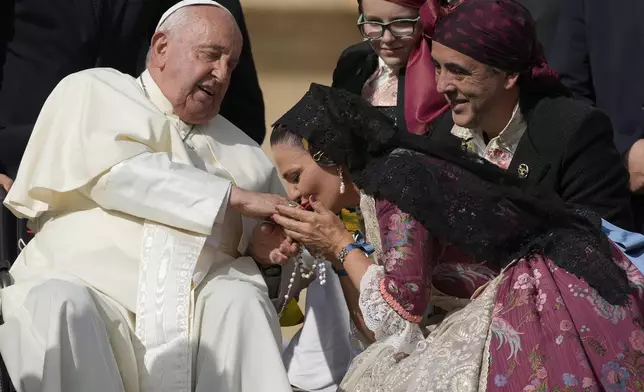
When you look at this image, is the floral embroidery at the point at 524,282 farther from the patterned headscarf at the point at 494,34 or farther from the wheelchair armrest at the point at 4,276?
the wheelchair armrest at the point at 4,276

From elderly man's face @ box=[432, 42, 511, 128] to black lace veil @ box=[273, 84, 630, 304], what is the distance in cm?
35

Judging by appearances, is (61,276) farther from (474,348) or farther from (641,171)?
(641,171)

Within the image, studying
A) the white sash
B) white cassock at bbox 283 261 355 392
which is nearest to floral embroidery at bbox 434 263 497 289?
the white sash

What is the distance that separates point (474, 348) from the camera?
4496 millimetres

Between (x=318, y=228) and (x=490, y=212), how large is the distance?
0.70 metres

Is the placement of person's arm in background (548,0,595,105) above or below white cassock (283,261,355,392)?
above

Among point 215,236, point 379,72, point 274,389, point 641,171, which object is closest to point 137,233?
point 215,236

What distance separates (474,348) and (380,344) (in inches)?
20.9

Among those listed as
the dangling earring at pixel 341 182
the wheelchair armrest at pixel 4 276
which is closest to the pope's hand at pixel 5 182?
the wheelchair armrest at pixel 4 276

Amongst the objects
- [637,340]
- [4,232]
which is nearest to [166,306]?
[4,232]

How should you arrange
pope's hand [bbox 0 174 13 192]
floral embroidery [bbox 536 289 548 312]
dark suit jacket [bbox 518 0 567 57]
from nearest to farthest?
1. floral embroidery [bbox 536 289 548 312]
2. pope's hand [bbox 0 174 13 192]
3. dark suit jacket [bbox 518 0 567 57]

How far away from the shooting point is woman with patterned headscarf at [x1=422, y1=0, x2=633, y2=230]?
4.97 meters

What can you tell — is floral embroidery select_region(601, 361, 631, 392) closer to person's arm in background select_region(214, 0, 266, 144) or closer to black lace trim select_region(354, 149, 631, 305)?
black lace trim select_region(354, 149, 631, 305)

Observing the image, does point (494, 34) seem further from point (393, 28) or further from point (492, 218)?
point (393, 28)
